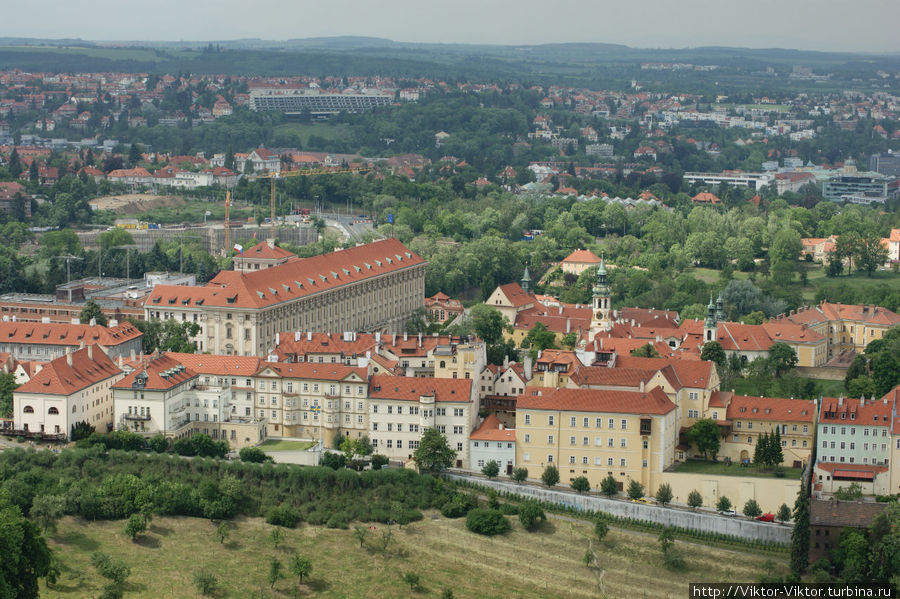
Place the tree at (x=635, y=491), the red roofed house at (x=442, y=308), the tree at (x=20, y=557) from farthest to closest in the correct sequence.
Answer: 1. the red roofed house at (x=442, y=308)
2. the tree at (x=635, y=491)
3. the tree at (x=20, y=557)

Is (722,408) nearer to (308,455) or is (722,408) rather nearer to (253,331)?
(308,455)

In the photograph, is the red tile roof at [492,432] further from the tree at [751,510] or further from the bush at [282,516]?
the tree at [751,510]

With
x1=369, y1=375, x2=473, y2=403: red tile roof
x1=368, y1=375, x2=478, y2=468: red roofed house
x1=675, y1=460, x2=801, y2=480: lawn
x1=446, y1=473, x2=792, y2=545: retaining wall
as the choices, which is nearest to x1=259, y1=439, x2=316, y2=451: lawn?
x1=368, y1=375, x2=478, y2=468: red roofed house

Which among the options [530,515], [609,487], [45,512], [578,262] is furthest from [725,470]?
[578,262]

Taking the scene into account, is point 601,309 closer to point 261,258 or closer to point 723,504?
point 723,504

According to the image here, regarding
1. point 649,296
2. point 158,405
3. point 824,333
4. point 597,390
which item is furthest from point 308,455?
point 649,296

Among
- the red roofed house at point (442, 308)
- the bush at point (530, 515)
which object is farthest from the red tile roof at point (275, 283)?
the bush at point (530, 515)

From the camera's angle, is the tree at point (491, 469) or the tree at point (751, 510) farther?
the tree at point (491, 469)
